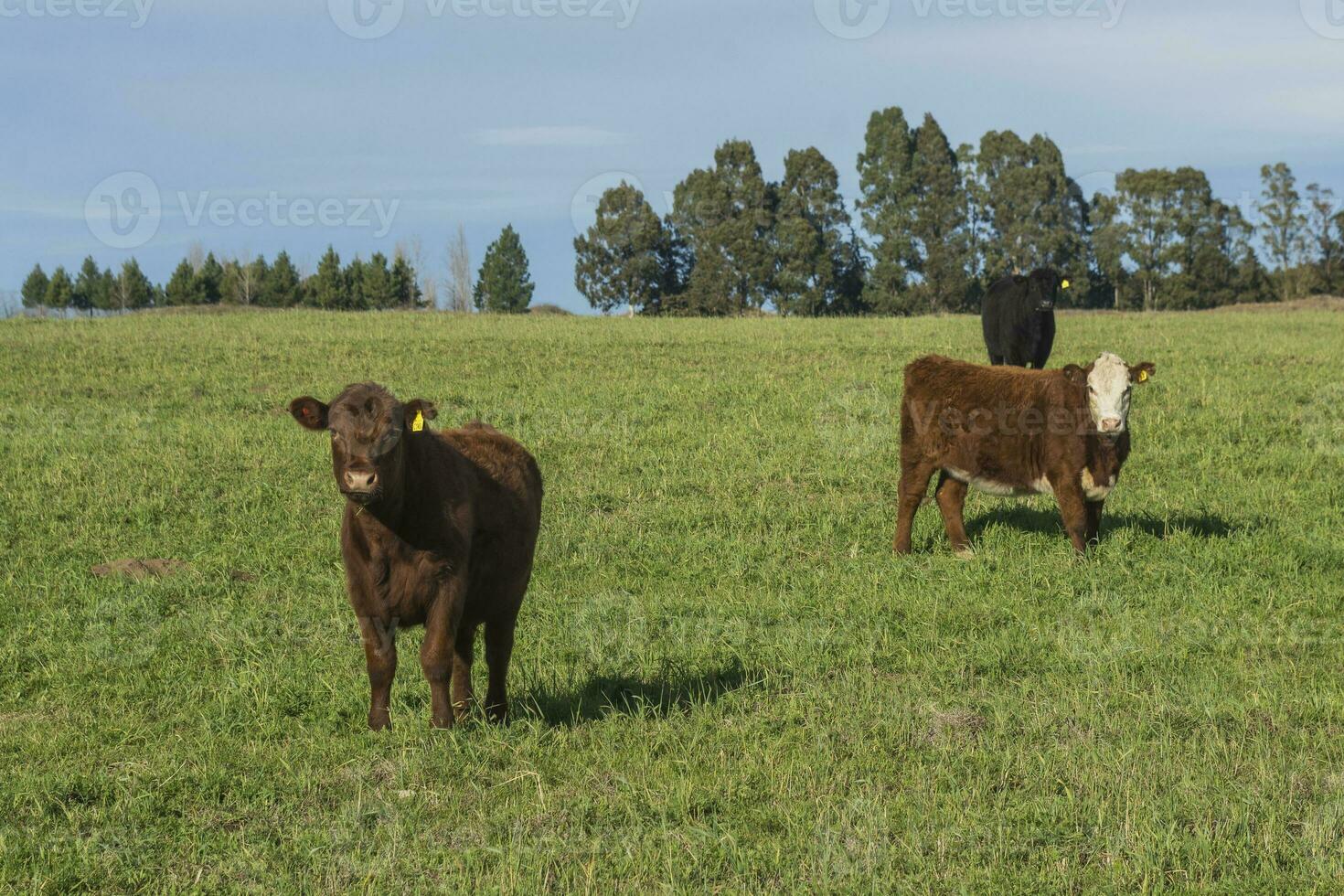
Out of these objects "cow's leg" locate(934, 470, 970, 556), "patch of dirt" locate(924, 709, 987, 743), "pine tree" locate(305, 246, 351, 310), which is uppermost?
"pine tree" locate(305, 246, 351, 310)

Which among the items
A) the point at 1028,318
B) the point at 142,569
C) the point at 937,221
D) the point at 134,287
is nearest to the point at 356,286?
the point at 134,287

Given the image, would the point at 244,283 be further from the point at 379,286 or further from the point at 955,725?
the point at 955,725

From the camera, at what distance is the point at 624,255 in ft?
244

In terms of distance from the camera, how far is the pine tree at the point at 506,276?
86.8m

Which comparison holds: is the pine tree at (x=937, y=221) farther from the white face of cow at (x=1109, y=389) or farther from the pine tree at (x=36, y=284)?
the pine tree at (x=36, y=284)

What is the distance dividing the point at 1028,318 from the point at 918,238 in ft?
158

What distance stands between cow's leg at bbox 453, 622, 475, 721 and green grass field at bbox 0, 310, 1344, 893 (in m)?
0.24

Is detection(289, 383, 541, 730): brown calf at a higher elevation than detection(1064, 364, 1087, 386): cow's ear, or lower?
lower

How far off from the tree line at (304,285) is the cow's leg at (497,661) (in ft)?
227

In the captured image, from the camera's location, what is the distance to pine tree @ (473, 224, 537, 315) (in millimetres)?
86812

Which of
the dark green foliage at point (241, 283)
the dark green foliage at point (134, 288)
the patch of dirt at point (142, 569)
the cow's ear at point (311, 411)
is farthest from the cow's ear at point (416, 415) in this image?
the dark green foliage at point (134, 288)

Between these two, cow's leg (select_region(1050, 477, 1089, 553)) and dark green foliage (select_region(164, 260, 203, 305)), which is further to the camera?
dark green foliage (select_region(164, 260, 203, 305))

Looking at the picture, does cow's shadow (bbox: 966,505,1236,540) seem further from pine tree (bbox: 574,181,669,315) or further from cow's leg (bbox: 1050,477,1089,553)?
pine tree (bbox: 574,181,669,315)

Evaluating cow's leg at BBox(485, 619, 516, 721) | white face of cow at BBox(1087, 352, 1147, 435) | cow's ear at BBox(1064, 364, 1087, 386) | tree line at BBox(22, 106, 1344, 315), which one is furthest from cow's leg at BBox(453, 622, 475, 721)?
tree line at BBox(22, 106, 1344, 315)
